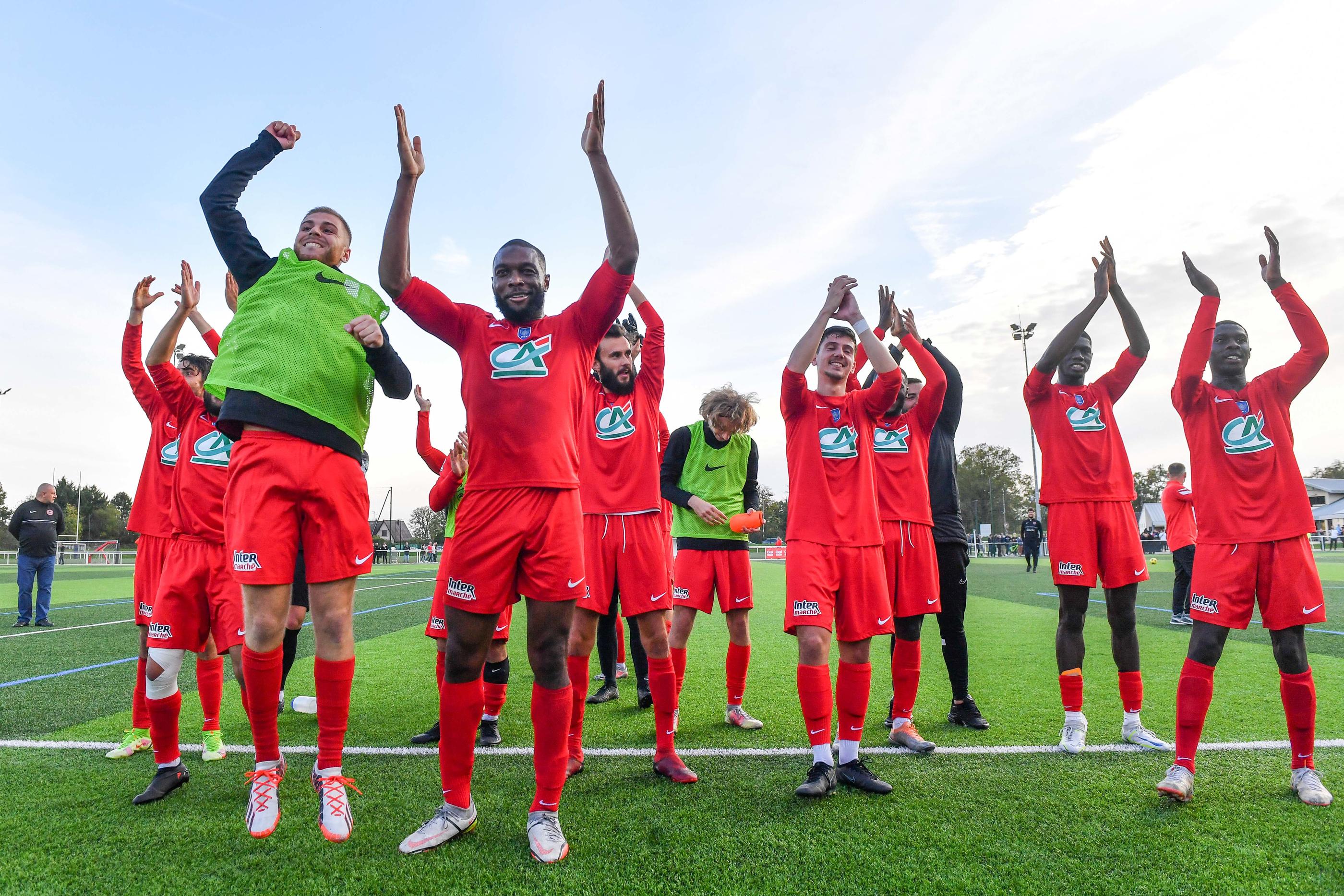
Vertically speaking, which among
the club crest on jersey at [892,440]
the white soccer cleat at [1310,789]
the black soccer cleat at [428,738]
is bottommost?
the black soccer cleat at [428,738]

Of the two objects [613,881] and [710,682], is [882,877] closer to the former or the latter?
[613,881]

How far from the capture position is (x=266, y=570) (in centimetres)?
295

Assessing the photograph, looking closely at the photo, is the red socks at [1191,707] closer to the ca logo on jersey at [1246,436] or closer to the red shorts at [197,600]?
the ca logo on jersey at [1246,436]

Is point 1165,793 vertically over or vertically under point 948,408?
under

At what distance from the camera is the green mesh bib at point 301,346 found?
3.12m

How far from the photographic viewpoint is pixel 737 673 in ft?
17.3

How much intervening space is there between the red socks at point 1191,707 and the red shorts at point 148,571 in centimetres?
543

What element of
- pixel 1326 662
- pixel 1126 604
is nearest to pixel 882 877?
pixel 1126 604

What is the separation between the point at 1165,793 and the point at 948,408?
301cm

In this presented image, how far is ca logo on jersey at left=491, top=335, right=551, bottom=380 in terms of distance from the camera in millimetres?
3246

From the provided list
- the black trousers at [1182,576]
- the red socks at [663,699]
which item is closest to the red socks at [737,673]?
the red socks at [663,699]

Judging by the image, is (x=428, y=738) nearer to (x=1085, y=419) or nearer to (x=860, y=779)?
(x=860, y=779)

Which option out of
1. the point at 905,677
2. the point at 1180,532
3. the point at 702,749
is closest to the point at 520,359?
the point at 702,749

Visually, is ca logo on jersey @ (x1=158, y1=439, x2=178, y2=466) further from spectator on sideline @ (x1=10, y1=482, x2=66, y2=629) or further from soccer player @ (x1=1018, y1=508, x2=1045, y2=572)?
soccer player @ (x1=1018, y1=508, x2=1045, y2=572)
